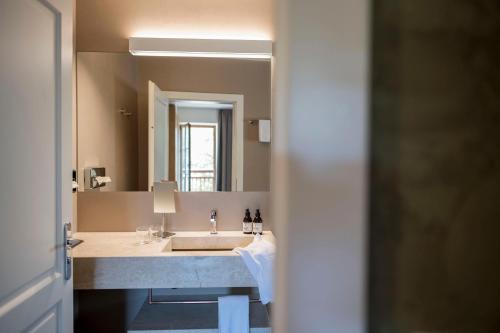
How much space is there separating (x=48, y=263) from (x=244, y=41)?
1.49 meters

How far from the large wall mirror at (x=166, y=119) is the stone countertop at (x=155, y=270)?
1.73 feet

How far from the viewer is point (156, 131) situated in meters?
1.91

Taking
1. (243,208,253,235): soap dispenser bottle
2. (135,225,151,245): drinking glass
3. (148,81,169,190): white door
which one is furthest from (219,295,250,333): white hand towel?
(148,81,169,190): white door

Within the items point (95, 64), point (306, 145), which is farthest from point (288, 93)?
point (95, 64)

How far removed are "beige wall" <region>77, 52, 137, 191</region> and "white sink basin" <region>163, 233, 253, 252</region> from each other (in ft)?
1.41

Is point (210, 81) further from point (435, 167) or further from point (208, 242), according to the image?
point (435, 167)

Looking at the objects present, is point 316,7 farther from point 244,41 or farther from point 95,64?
point 95,64

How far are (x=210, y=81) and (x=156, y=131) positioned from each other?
448mm

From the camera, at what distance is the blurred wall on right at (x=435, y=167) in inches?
16.5

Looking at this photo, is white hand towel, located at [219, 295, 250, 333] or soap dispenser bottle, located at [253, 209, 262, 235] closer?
white hand towel, located at [219, 295, 250, 333]

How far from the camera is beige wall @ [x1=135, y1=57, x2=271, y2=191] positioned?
6.18 feet

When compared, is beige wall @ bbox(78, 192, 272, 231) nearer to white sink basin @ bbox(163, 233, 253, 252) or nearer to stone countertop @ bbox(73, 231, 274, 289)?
white sink basin @ bbox(163, 233, 253, 252)

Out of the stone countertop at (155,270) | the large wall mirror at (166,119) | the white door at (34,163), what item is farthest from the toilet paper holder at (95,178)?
the white door at (34,163)

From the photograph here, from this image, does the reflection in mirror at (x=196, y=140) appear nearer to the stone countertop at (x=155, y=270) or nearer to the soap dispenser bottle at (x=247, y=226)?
the soap dispenser bottle at (x=247, y=226)
